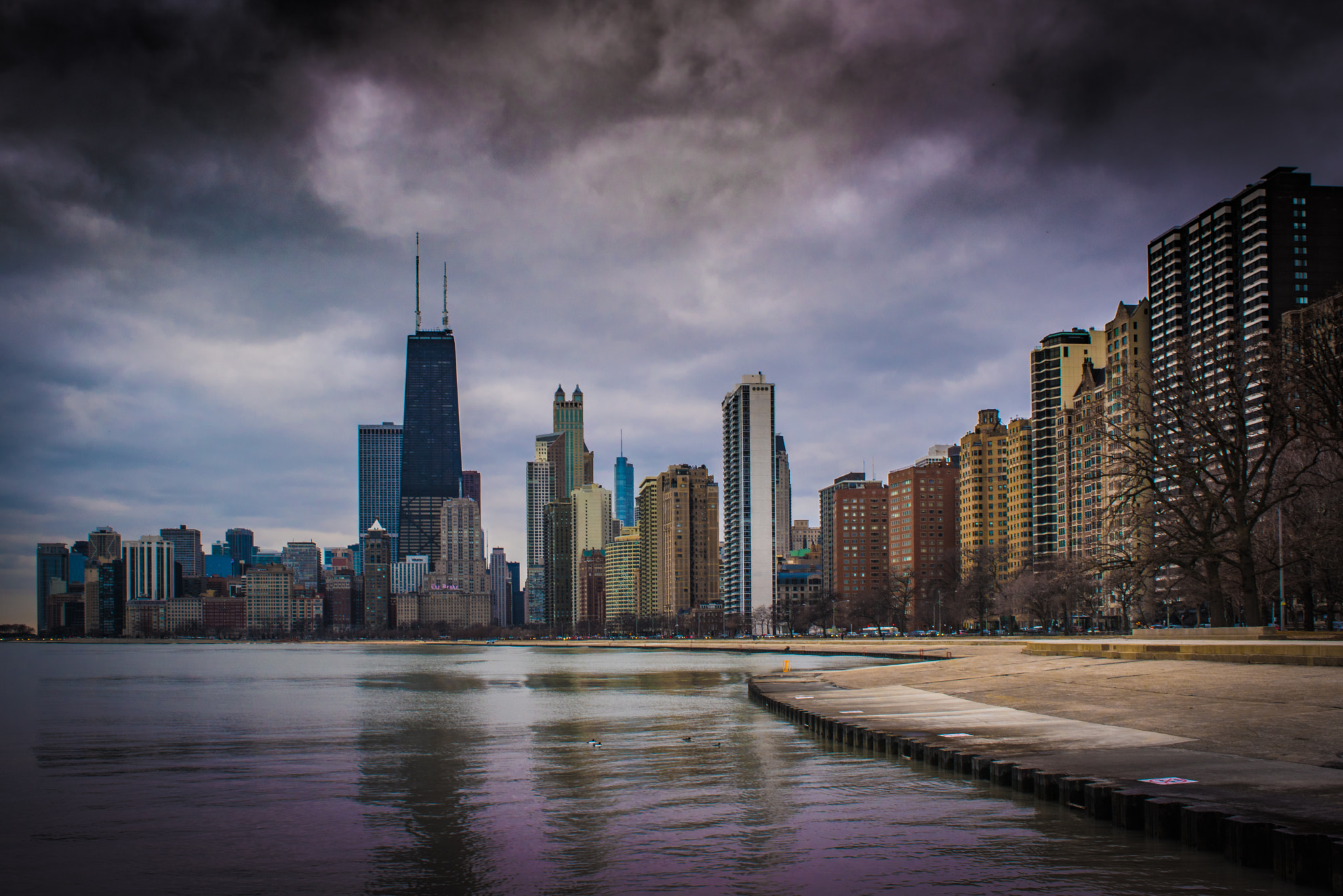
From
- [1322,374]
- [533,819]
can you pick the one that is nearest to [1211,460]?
[1322,374]

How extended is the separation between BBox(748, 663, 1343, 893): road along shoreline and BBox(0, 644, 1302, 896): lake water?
1.23 ft

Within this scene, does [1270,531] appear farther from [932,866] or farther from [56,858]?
[56,858]

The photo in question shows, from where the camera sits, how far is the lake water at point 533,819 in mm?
17672

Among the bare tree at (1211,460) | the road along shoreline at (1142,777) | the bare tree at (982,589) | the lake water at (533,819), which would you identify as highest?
the bare tree at (1211,460)

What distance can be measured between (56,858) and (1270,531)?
6857cm

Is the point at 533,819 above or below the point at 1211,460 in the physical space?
below

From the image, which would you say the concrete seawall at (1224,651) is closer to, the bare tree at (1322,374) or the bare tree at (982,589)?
the bare tree at (1322,374)

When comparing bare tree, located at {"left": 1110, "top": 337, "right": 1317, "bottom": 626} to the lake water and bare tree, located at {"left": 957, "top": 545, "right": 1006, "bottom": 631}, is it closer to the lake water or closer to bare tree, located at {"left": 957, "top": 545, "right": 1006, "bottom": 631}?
the lake water

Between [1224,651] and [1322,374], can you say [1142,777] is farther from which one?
[1224,651]

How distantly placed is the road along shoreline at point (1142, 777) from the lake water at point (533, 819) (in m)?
0.37

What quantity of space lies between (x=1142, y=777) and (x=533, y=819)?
12.6 metres

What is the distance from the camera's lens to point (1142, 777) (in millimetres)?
20344

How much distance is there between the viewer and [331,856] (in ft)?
67.8

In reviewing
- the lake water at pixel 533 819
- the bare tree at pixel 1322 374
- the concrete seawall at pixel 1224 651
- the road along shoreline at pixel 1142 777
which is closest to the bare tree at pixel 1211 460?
the concrete seawall at pixel 1224 651
